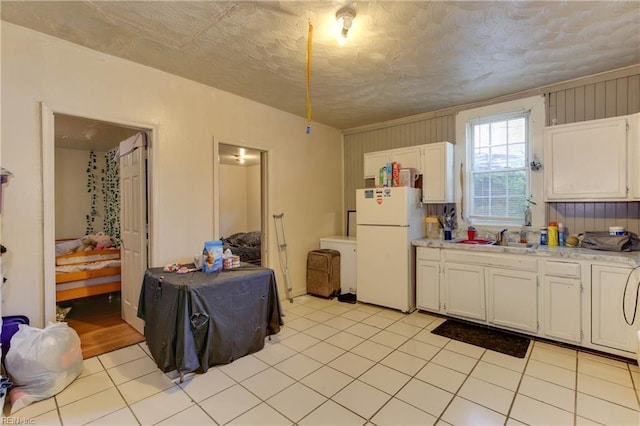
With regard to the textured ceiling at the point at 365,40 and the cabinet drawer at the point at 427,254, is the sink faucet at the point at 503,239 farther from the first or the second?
the textured ceiling at the point at 365,40

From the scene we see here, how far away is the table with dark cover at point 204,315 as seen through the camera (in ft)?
7.75

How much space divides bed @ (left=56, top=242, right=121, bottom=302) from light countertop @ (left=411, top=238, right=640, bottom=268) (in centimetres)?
410

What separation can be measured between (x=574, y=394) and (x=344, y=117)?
13.1 ft

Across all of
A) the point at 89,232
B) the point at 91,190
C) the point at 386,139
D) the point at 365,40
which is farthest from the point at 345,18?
the point at 89,232

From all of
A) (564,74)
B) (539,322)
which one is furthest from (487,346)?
(564,74)

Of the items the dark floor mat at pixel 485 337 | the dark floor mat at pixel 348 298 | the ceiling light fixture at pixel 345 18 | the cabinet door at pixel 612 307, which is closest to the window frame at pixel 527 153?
the cabinet door at pixel 612 307

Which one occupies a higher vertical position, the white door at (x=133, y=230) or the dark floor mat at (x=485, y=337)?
the white door at (x=133, y=230)

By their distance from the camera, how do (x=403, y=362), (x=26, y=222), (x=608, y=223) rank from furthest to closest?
(x=608, y=223), (x=403, y=362), (x=26, y=222)

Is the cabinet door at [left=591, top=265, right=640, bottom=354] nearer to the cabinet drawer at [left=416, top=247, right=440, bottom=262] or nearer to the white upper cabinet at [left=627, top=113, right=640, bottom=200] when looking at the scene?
the white upper cabinet at [left=627, top=113, right=640, bottom=200]

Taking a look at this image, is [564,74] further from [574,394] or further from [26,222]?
[26,222]

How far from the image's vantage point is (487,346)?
2.99m

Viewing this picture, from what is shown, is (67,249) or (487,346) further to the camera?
(67,249)

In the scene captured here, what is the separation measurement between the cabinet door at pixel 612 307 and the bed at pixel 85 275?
5.27 metres

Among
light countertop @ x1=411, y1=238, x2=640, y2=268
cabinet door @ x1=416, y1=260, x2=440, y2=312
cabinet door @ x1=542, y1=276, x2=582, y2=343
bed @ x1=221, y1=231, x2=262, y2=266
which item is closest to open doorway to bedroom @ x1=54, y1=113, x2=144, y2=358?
bed @ x1=221, y1=231, x2=262, y2=266
